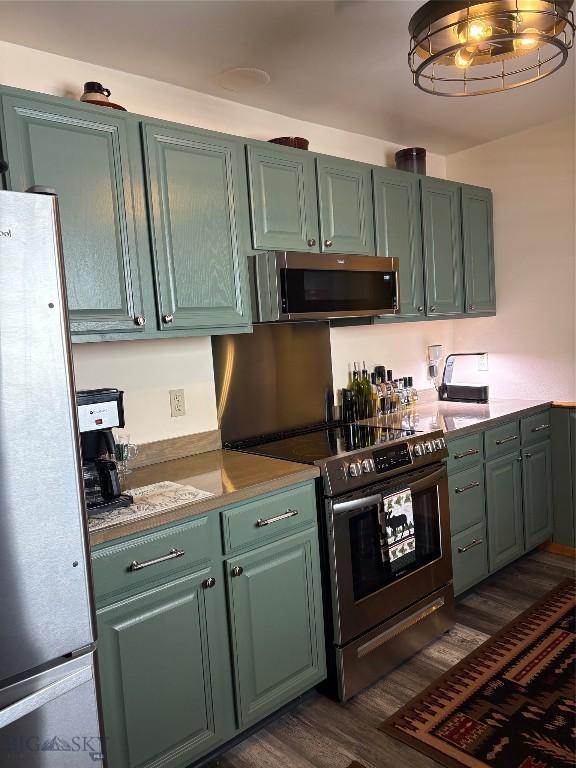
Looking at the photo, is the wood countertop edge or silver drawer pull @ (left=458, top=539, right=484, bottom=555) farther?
silver drawer pull @ (left=458, top=539, right=484, bottom=555)

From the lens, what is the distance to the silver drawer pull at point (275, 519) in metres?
2.05

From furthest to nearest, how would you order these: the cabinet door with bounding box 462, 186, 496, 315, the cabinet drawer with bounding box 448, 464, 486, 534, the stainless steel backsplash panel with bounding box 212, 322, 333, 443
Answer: the cabinet door with bounding box 462, 186, 496, 315, the cabinet drawer with bounding box 448, 464, 486, 534, the stainless steel backsplash panel with bounding box 212, 322, 333, 443

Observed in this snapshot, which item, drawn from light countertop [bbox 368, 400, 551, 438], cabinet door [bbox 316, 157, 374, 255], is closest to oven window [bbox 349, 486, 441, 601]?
light countertop [bbox 368, 400, 551, 438]

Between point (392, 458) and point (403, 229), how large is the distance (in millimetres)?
1382

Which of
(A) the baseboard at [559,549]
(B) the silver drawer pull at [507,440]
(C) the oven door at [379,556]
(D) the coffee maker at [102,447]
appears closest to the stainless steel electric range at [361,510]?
(C) the oven door at [379,556]

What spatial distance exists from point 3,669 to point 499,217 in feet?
12.0

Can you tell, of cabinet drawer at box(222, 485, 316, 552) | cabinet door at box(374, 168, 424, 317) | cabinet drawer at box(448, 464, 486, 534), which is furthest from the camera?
cabinet door at box(374, 168, 424, 317)

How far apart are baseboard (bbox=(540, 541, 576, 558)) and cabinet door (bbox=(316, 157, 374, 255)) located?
6.92ft

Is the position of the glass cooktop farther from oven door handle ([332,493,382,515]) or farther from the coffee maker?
the coffee maker

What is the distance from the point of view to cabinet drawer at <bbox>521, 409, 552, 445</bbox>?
3344 millimetres

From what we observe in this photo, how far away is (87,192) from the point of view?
1983 mm

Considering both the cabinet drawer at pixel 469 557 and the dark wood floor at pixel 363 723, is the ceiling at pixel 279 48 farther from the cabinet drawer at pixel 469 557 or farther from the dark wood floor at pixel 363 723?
the dark wood floor at pixel 363 723

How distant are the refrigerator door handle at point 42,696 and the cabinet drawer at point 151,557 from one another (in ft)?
0.80

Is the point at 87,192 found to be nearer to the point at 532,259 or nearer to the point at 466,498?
the point at 466,498
